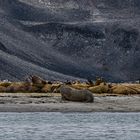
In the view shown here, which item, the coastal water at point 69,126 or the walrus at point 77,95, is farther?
the walrus at point 77,95

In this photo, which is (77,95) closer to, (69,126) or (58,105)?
(58,105)

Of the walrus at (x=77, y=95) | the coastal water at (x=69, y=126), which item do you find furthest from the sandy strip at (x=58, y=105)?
the coastal water at (x=69, y=126)

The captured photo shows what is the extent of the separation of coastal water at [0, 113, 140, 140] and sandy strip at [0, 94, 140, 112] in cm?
145

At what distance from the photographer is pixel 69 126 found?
5569cm

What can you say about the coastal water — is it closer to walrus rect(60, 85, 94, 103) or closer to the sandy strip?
Answer: the sandy strip

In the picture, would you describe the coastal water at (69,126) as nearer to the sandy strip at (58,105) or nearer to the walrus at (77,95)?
the sandy strip at (58,105)

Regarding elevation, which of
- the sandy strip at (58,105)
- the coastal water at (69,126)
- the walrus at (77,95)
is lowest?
the coastal water at (69,126)

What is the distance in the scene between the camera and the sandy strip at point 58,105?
64.9 m

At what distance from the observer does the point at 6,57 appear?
631 ft

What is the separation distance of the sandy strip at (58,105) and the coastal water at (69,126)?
1448 mm

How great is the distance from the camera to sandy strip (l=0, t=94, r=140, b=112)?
64881mm

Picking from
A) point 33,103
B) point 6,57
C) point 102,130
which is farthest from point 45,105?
point 6,57

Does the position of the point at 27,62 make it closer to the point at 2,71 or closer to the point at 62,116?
the point at 2,71

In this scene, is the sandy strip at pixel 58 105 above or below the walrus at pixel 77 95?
below
